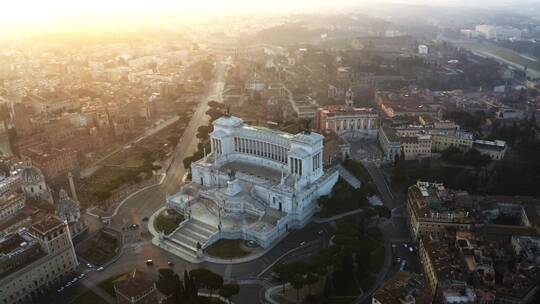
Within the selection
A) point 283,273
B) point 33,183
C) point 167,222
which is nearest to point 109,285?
point 167,222

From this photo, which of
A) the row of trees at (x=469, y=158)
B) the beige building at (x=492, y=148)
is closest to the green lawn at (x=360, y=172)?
the row of trees at (x=469, y=158)

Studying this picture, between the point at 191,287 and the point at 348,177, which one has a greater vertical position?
the point at 191,287

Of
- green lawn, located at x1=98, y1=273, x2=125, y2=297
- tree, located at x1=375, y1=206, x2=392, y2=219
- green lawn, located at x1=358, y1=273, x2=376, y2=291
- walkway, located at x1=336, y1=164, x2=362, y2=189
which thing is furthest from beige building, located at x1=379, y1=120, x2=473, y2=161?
green lawn, located at x1=98, y1=273, x2=125, y2=297

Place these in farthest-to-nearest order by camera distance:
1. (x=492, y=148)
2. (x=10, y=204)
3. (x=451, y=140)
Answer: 1. (x=451, y=140)
2. (x=492, y=148)
3. (x=10, y=204)

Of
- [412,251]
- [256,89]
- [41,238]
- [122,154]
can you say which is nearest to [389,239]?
[412,251]

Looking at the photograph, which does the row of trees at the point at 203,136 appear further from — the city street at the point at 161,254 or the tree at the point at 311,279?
the tree at the point at 311,279

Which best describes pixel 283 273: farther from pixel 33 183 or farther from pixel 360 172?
pixel 33 183

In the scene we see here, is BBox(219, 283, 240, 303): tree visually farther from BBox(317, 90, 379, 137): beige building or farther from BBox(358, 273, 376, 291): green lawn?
BBox(317, 90, 379, 137): beige building
